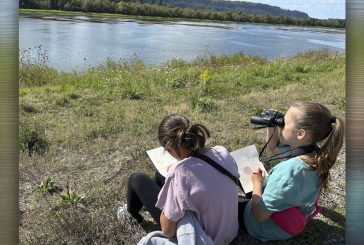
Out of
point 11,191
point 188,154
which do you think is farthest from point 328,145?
point 11,191

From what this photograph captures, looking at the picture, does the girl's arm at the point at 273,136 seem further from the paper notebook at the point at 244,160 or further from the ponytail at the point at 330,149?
the ponytail at the point at 330,149

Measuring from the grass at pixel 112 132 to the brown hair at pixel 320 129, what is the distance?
28.3 inches

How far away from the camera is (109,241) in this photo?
2475 millimetres

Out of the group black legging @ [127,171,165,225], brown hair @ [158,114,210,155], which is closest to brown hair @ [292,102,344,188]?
brown hair @ [158,114,210,155]

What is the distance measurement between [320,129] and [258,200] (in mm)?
517

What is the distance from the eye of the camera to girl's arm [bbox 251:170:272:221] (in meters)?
2.35

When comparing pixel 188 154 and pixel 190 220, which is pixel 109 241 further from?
pixel 188 154

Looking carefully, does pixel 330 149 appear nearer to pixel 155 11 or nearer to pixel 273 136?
pixel 273 136

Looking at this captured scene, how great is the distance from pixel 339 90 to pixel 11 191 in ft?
24.8

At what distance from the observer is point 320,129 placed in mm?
2189

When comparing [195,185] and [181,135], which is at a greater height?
[181,135]

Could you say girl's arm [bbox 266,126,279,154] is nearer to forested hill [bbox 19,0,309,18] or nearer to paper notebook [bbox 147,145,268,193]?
paper notebook [bbox 147,145,268,193]

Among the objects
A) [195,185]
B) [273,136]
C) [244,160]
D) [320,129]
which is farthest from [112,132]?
[320,129]

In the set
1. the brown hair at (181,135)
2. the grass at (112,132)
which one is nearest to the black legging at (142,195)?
the grass at (112,132)
